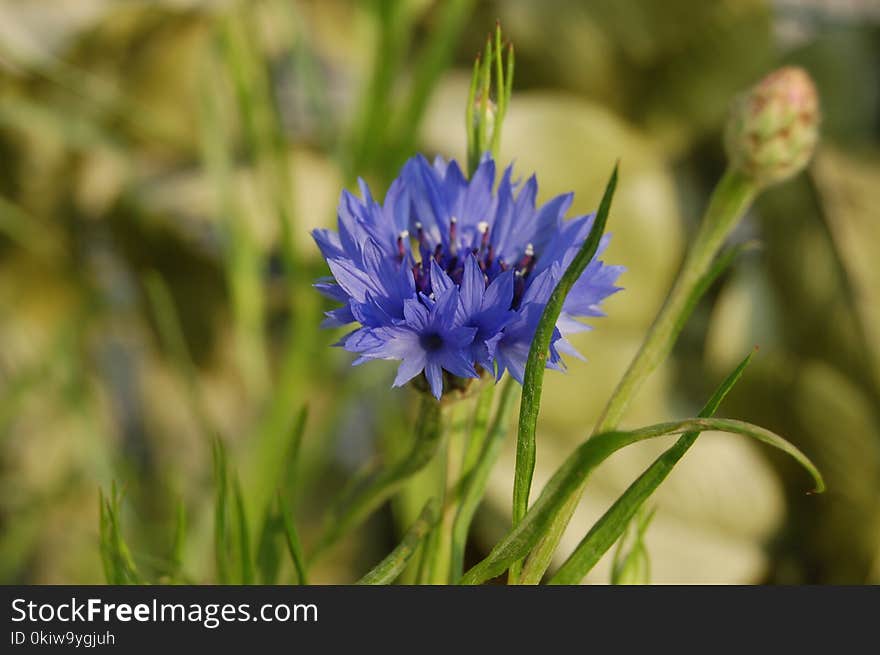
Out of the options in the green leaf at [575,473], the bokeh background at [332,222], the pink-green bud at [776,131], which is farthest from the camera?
the bokeh background at [332,222]

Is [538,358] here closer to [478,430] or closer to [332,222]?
[478,430]

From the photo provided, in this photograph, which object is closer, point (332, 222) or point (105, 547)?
point (105, 547)

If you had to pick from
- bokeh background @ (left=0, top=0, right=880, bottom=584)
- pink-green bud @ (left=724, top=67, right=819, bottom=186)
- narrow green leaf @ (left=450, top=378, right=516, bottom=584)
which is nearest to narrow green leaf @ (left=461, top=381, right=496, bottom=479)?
narrow green leaf @ (left=450, top=378, right=516, bottom=584)

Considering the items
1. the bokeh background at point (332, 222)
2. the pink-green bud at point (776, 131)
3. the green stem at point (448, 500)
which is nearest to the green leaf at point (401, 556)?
the green stem at point (448, 500)

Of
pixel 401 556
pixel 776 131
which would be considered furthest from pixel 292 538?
pixel 776 131

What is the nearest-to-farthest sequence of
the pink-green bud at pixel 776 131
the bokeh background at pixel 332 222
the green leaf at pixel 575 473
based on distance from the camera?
the green leaf at pixel 575 473 < the pink-green bud at pixel 776 131 < the bokeh background at pixel 332 222

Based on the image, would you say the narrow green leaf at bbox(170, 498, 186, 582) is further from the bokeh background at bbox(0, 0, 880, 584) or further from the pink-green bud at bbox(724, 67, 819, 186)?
the bokeh background at bbox(0, 0, 880, 584)

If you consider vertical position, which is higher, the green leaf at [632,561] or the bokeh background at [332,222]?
the bokeh background at [332,222]

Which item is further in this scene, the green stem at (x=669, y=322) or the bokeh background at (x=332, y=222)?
the bokeh background at (x=332, y=222)

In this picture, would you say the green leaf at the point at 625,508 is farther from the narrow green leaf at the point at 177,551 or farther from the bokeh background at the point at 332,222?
the bokeh background at the point at 332,222
